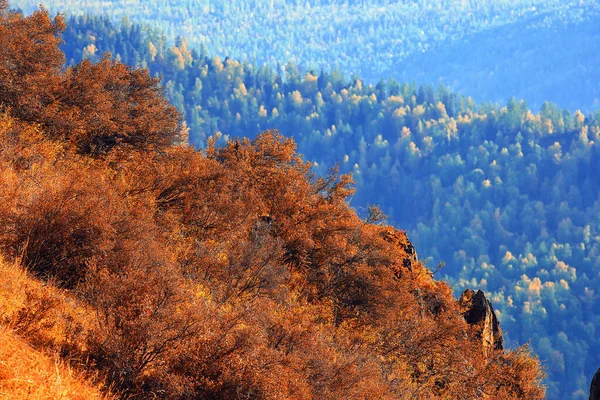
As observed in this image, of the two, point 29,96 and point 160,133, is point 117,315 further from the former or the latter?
point 160,133

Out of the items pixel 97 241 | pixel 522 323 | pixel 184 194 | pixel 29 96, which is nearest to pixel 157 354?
pixel 97 241

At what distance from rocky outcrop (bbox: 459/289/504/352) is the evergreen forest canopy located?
221mm

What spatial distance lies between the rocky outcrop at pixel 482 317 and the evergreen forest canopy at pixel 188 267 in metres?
0.22

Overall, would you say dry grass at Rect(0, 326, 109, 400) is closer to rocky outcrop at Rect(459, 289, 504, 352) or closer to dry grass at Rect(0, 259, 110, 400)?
dry grass at Rect(0, 259, 110, 400)

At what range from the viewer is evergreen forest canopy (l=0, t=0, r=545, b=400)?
7.63m

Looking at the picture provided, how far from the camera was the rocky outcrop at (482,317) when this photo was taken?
Answer: 67.8 ft

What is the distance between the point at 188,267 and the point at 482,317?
37.9 ft

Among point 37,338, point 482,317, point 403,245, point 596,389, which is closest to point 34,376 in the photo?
point 37,338

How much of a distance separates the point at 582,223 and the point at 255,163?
190 m

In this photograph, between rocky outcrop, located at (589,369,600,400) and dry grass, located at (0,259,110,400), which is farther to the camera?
rocky outcrop, located at (589,369,600,400)

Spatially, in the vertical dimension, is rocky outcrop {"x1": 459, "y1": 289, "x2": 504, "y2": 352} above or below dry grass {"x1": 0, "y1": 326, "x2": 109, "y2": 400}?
above

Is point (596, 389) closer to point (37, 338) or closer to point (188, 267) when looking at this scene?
point (188, 267)

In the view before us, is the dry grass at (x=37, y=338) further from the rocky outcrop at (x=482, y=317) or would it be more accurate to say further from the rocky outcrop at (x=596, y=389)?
the rocky outcrop at (x=482, y=317)

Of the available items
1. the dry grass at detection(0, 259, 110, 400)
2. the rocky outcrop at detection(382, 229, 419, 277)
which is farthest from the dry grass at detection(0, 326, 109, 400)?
the rocky outcrop at detection(382, 229, 419, 277)
